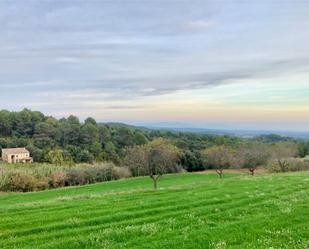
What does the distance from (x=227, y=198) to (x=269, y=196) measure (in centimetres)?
262

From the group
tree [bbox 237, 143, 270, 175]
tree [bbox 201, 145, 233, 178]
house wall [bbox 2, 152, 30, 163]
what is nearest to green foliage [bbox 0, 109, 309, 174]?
house wall [bbox 2, 152, 30, 163]

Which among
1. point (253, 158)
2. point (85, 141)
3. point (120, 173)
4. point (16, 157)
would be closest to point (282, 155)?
point (253, 158)

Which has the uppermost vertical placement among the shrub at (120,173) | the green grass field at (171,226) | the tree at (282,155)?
the green grass field at (171,226)

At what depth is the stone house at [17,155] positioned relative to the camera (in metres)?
132

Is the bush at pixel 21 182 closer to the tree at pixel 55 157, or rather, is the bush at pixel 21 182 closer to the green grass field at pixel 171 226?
the tree at pixel 55 157

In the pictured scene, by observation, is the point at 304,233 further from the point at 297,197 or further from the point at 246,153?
the point at 246,153

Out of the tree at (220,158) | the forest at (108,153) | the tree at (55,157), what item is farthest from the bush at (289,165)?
the tree at (55,157)

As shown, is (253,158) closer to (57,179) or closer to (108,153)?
(57,179)

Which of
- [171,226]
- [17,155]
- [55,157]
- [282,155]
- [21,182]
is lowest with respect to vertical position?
[21,182]

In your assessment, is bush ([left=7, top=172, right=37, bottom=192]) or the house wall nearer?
bush ([left=7, top=172, right=37, bottom=192])

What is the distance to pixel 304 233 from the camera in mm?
12008

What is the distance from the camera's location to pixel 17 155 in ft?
439

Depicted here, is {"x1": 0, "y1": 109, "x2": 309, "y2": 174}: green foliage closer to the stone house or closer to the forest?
the forest

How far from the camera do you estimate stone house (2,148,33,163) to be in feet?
432
